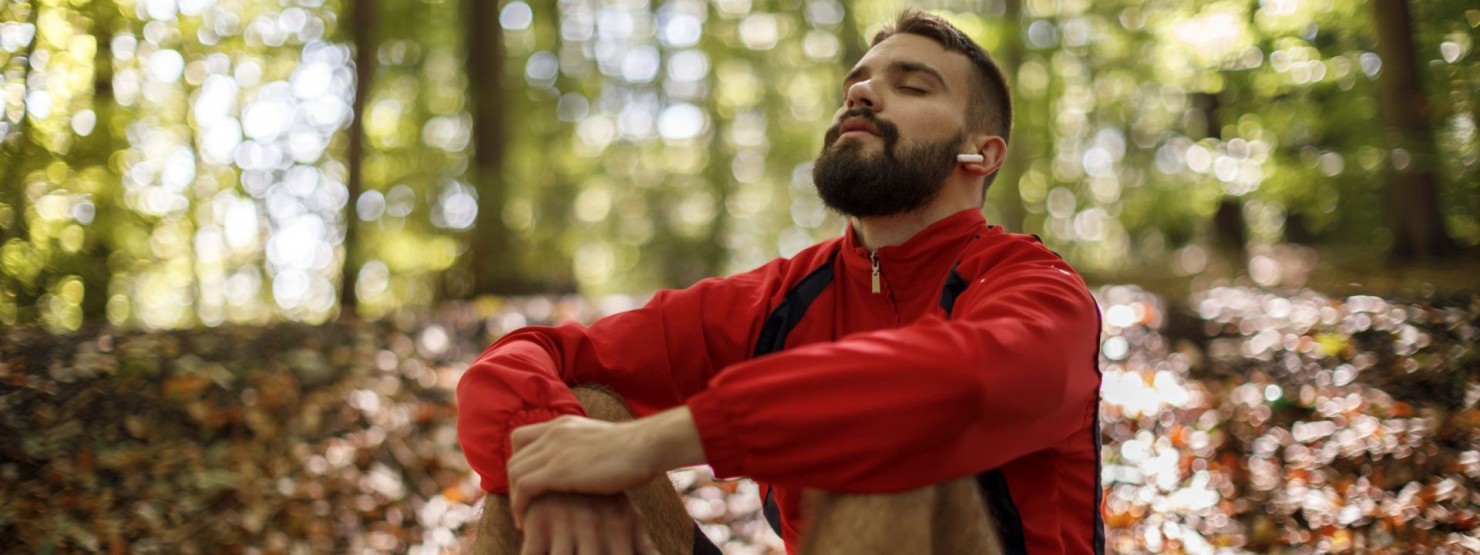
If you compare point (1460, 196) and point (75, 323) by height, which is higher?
point (1460, 196)

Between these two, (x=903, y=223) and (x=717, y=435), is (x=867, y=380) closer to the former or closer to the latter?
(x=717, y=435)

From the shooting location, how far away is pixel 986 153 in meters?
2.67

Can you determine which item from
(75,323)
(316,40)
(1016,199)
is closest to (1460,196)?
(1016,199)

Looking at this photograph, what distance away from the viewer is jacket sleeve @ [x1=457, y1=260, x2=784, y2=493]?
210 cm

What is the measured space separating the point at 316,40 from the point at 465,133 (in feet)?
10.9

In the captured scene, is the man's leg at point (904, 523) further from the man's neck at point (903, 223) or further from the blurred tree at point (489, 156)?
the blurred tree at point (489, 156)

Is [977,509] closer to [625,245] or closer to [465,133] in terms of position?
[465,133]

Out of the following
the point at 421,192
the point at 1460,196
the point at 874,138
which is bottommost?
the point at 421,192

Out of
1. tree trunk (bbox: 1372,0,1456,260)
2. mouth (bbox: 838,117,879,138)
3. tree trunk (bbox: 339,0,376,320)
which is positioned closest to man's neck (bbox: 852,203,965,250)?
mouth (bbox: 838,117,879,138)

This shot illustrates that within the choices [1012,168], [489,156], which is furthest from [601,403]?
[1012,168]

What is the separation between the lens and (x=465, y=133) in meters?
12.7

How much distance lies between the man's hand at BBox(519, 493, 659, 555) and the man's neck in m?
1.07

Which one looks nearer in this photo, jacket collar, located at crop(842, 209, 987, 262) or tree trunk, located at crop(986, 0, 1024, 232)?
jacket collar, located at crop(842, 209, 987, 262)

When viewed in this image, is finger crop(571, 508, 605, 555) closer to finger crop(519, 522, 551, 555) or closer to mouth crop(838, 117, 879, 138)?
finger crop(519, 522, 551, 555)
